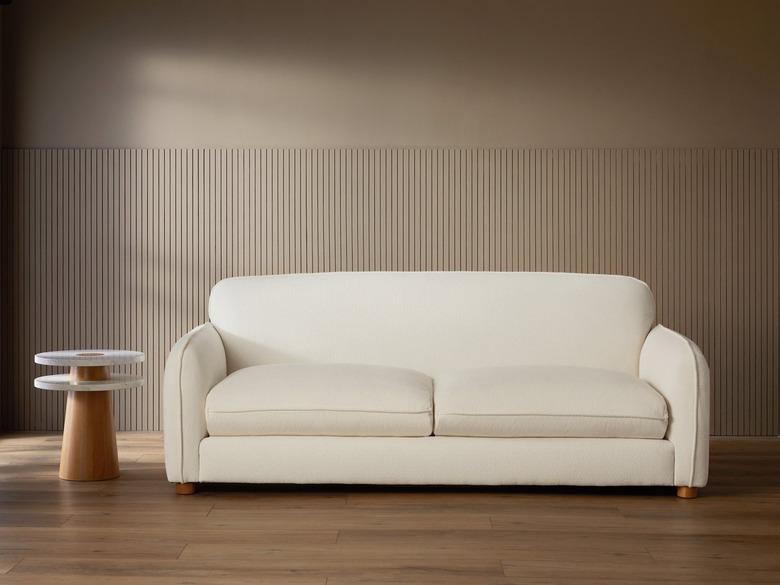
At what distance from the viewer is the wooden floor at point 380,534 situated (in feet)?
7.60

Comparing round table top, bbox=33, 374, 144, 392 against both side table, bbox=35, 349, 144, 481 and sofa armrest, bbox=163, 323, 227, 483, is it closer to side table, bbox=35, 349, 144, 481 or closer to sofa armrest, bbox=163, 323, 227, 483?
side table, bbox=35, 349, 144, 481

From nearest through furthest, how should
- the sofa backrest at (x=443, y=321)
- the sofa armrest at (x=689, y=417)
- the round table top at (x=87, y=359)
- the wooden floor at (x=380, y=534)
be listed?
the wooden floor at (x=380, y=534)
the sofa armrest at (x=689, y=417)
the round table top at (x=87, y=359)
the sofa backrest at (x=443, y=321)

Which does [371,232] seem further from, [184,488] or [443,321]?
[184,488]

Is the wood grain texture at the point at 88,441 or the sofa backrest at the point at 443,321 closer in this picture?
the wood grain texture at the point at 88,441

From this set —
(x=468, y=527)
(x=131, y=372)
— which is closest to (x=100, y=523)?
(x=468, y=527)

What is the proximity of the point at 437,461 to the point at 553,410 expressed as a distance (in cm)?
44

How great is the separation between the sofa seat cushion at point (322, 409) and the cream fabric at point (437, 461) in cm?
5

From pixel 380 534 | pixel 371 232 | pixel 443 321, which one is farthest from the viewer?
pixel 371 232

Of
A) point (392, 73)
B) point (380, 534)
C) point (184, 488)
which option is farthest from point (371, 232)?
point (380, 534)

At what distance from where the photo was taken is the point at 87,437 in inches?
135

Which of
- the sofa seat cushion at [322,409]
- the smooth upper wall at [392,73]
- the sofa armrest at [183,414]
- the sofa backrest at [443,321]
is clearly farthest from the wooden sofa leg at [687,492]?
the smooth upper wall at [392,73]

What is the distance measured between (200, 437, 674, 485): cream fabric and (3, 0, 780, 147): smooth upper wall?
1908mm

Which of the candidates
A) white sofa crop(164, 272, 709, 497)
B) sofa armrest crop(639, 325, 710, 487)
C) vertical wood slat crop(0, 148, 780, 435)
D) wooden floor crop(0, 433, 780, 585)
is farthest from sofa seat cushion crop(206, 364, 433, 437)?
vertical wood slat crop(0, 148, 780, 435)

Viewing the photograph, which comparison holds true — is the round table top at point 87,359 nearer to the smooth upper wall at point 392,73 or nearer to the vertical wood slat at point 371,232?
the vertical wood slat at point 371,232
